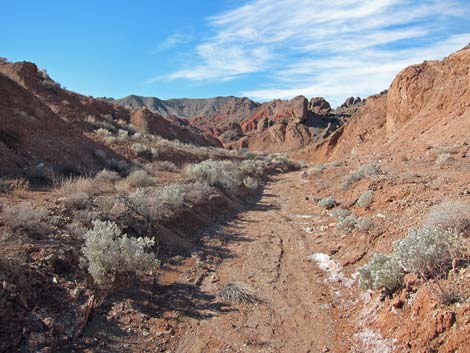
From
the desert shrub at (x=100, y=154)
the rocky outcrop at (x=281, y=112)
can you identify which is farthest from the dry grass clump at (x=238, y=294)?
the rocky outcrop at (x=281, y=112)

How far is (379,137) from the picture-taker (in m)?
32.8

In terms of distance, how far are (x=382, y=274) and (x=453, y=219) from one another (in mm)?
1356

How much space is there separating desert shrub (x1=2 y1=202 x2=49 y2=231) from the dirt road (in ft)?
10.0

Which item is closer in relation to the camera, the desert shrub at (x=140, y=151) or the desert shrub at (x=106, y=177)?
the desert shrub at (x=106, y=177)

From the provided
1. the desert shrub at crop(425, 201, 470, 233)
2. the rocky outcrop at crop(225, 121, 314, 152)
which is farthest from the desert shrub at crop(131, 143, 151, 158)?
the rocky outcrop at crop(225, 121, 314, 152)

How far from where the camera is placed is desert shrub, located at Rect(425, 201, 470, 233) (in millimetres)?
5414

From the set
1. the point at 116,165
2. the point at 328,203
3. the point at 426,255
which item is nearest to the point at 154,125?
the point at 116,165

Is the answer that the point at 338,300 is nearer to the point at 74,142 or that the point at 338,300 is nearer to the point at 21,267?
the point at 21,267

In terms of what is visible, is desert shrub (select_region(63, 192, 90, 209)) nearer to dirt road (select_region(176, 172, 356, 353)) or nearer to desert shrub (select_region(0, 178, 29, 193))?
desert shrub (select_region(0, 178, 29, 193))

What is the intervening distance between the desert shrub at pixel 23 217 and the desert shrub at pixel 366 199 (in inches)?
306

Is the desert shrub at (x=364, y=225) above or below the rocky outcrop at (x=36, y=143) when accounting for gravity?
below

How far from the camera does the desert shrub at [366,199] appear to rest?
33.4ft

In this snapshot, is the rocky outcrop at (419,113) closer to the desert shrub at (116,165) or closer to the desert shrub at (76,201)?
the desert shrub at (116,165)

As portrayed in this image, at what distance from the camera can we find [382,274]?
529cm
